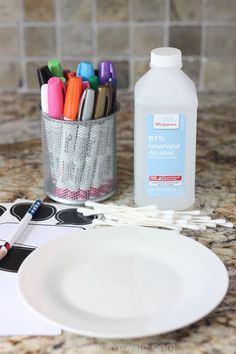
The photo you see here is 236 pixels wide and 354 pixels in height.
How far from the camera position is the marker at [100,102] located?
41.6 inches

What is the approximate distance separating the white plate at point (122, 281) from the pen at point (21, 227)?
0.06m

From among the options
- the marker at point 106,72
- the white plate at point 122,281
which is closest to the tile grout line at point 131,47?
the marker at point 106,72

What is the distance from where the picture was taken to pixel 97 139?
1081mm

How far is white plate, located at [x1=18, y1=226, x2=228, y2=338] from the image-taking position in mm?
832

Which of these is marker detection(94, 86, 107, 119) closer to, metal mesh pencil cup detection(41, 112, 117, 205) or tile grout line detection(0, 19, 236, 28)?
metal mesh pencil cup detection(41, 112, 117, 205)

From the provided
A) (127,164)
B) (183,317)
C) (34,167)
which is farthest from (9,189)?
(183,317)

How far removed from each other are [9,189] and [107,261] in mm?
277

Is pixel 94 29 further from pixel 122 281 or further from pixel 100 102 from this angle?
pixel 122 281

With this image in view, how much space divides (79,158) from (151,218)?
0.13m

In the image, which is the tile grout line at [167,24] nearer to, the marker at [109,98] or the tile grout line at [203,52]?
the tile grout line at [203,52]

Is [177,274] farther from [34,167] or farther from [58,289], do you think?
[34,167]

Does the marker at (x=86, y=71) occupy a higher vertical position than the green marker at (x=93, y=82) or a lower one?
higher

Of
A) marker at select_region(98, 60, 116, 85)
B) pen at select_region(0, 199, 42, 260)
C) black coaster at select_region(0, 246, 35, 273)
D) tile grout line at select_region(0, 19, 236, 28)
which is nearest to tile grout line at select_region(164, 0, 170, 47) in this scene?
tile grout line at select_region(0, 19, 236, 28)

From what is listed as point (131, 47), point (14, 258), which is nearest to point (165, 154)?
point (14, 258)
